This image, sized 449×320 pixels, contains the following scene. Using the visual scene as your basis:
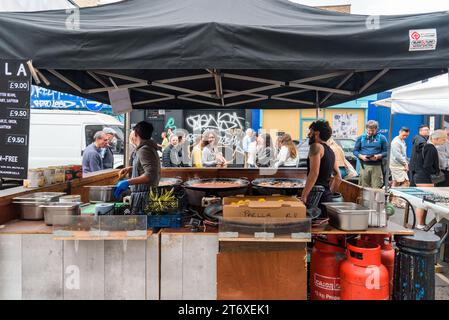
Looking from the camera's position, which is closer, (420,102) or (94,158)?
(420,102)

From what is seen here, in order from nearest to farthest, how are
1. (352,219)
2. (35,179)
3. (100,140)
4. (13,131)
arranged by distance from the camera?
(13,131), (352,219), (35,179), (100,140)

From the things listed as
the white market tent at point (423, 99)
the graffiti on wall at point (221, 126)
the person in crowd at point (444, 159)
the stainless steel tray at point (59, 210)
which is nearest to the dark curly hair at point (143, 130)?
the stainless steel tray at point (59, 210)

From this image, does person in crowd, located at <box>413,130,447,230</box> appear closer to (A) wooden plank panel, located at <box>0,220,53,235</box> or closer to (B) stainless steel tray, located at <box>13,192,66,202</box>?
(B) stainless steel tray, located at <box>13,192,66,202</box>

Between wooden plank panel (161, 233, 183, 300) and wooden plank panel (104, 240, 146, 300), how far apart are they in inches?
6.1

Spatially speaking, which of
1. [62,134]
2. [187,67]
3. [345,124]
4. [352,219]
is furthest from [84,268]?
[345,124]

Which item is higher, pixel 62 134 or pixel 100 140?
pixel 62 134

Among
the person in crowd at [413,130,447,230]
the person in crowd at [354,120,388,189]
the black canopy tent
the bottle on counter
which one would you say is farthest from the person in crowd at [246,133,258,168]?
the black canopy tent

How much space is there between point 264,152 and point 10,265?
8.58 meters

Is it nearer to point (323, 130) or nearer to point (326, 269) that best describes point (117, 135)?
point (323, 130)

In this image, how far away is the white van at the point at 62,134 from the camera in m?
9.80

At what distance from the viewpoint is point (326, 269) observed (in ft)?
9.84

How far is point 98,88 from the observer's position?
15.6ft

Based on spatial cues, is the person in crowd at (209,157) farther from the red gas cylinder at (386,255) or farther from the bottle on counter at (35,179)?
the red gas cylinder at (386,255)
